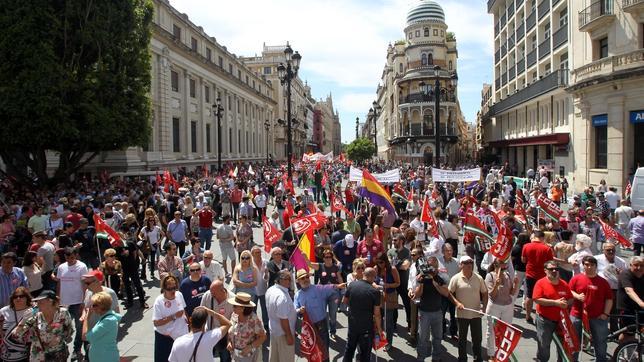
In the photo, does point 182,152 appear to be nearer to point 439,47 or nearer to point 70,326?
point 70,326

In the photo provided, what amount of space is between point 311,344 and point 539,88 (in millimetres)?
31803

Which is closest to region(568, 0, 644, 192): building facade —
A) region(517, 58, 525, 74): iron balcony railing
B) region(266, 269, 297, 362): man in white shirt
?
region(517, 58, 525, 74): iron balcony railing

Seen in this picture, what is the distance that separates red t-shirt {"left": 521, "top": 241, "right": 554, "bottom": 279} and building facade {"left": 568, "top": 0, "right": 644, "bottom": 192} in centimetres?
1814

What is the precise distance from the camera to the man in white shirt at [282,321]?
5.91 metres

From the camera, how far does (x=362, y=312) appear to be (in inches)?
242

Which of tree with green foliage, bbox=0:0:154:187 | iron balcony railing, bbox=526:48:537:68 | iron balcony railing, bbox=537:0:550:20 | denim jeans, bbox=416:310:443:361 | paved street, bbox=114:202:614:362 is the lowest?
paved street, bbox=114:202:614:362

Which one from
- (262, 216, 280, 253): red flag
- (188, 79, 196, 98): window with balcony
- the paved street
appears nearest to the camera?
the paved street

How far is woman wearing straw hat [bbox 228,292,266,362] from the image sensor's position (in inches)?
212

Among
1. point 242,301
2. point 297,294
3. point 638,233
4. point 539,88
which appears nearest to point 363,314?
point 297,294

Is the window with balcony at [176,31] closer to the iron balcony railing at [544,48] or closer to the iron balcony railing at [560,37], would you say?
the iron balcony railing at [544,48]

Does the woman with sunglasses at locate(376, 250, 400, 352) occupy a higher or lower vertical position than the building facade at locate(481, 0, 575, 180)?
lower

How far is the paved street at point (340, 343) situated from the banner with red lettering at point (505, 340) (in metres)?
1.39

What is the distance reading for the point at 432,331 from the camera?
672cm

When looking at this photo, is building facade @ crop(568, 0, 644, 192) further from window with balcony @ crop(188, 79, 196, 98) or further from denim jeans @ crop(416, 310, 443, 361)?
window with balcony @ crop(188, 79, 196, 98)
